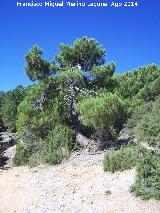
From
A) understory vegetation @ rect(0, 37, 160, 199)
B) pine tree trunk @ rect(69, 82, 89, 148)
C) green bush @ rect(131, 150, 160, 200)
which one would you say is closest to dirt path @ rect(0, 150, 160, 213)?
green bush @ rect(131, 150, 160, 200)

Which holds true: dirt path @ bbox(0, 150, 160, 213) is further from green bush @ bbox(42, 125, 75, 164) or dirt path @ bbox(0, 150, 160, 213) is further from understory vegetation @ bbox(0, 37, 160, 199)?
understory vegetation @ bbox(0, 37, 160, 199)

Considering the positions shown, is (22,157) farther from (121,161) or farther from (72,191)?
(72,191)

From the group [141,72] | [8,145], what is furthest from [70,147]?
[141,72]

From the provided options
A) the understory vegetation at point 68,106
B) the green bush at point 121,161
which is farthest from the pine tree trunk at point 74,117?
the green bush at point 121,161

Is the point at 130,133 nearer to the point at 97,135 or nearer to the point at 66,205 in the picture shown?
the point at 97,135

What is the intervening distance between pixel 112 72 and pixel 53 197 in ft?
43.9

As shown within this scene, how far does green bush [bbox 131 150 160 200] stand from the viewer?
1417 cm

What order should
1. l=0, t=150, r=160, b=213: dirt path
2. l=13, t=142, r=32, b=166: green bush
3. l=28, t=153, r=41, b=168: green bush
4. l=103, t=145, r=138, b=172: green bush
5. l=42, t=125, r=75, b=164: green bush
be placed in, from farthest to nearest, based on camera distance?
l=13, t=142, r=32, b=166: green bush, l=28, t=153, r=41, b=168: green bush, l=42, t=125, r=75, b=164: green bush, l=103, t=145, r=138, b=172: green bush, l=0, t=150, r=160, b=213: dirt path

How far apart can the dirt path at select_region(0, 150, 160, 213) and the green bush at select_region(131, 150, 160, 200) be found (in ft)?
0.93

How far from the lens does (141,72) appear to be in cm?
4359

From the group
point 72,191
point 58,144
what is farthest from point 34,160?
point 72,191

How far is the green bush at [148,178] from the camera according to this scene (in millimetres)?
14174

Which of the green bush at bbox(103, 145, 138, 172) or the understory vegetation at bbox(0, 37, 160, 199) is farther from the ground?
the understory vegetation at bbox(0, 37, 160, 199)

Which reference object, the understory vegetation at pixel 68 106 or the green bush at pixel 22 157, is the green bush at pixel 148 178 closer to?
the understory vegetation at pixel 68 106
